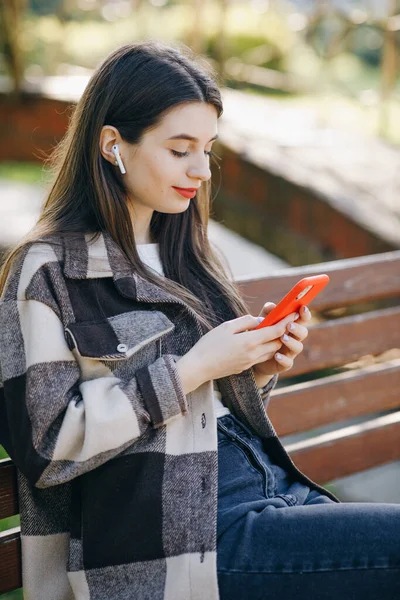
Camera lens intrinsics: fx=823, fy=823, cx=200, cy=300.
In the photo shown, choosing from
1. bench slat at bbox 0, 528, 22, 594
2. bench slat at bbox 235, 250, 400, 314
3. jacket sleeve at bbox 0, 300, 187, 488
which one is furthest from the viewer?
bench slat at bbox 235, 250, 400, 314

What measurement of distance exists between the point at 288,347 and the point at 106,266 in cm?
46

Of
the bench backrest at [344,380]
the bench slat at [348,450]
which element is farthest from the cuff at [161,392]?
the bench slat at [348,450]

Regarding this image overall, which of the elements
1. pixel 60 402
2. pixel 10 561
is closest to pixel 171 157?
pixel 60 402

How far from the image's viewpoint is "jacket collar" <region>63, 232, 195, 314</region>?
172 cm

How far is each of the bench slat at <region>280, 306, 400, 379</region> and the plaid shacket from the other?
38.7 inches

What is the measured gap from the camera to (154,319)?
175cm

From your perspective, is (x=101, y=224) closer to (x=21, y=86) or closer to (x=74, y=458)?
(x=74, y=458)

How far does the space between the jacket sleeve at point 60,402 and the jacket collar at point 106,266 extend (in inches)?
5.3

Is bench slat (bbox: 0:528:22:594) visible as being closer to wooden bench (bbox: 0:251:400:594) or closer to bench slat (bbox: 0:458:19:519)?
bench slat (bbox: 0:458:19:519)

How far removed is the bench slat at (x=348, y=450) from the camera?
281 cm

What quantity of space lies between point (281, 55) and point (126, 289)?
1217 cm

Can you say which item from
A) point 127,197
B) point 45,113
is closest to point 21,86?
point 45,113

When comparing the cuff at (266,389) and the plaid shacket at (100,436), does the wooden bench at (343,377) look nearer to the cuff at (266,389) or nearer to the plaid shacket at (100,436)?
the cuff at (266,389)

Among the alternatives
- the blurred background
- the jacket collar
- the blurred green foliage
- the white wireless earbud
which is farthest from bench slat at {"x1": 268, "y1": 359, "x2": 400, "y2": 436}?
the blurred green foliage
